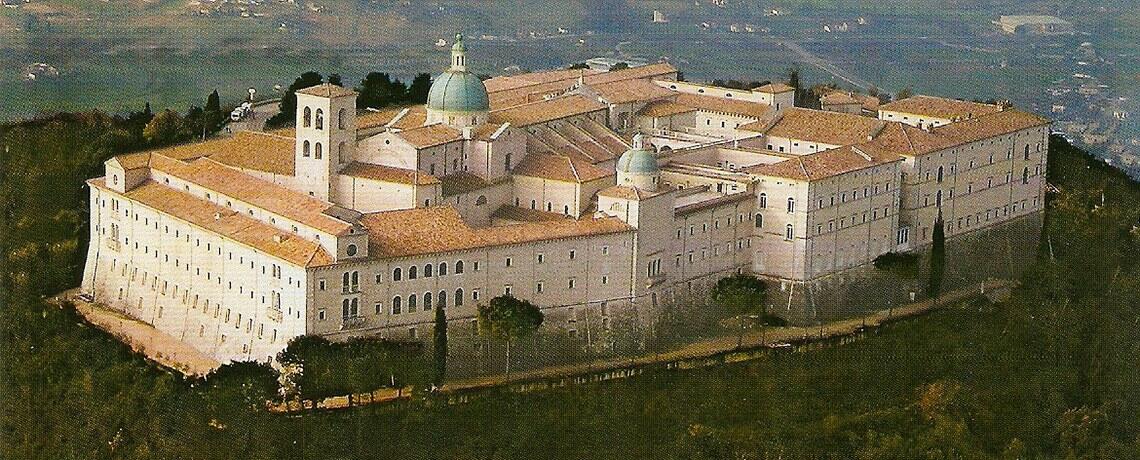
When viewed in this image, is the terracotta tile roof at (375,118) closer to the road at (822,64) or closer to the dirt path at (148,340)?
the dirt path at (148,340)

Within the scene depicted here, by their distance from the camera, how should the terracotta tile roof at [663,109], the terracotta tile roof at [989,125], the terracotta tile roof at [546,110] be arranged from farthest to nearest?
the terracotta tile roof at [663,109] < the terracotta tile roof at [989,125] < the terracotta tile roof at [546,110]

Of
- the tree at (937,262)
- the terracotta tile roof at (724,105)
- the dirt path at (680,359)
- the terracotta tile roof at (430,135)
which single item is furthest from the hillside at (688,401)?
the terracotta tile roof at (724,105)

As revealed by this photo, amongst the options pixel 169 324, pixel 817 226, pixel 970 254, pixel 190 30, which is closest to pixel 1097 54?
pixel 970 254

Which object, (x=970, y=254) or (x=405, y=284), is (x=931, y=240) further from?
(x=405, y=284)

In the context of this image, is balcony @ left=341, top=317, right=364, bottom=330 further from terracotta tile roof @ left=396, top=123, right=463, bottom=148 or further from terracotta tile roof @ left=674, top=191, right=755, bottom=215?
terracotta tile roof @ left=674, top=191, right=755, bottom=215

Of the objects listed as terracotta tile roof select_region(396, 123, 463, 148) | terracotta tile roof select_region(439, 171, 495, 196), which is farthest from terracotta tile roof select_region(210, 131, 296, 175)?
terracotta tile roof select_region(439, 171, 495, 196)

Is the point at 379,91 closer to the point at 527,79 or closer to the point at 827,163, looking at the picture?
A: the point at 527,79
